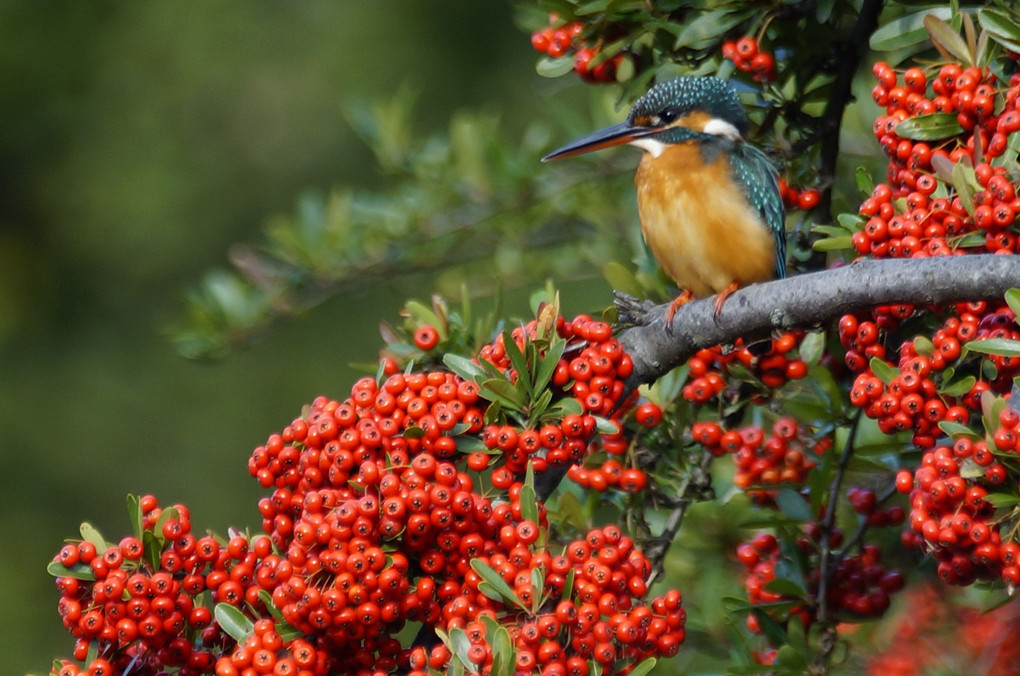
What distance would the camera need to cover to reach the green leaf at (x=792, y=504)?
7.23 ft

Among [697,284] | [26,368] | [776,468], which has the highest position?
[697,284]

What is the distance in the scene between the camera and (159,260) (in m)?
6.86

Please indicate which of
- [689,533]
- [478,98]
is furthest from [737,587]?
[478,98]

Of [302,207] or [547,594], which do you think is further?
[302,207]

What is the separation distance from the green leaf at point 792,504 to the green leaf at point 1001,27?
0.82 meters

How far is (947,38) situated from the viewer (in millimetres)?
1898

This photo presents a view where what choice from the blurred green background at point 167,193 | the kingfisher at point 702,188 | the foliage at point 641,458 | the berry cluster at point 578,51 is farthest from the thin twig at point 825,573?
the blurred green background at point 167,193

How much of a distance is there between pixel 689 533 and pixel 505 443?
118 cm

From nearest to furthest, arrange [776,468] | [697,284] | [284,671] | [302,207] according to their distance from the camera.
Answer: [284,671], [776,468], [697,284], [302,207]

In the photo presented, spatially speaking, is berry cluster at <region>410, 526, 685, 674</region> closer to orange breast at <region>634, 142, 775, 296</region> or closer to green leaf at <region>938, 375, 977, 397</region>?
green leaf at <region>938, 375, 977, 397</region>

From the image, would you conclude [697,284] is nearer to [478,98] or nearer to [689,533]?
[689,533]

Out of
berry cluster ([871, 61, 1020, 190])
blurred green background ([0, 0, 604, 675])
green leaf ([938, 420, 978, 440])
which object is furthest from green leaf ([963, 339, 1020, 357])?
blurred green background ([0, 0, 604, 675])

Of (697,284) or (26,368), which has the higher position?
(697,284)

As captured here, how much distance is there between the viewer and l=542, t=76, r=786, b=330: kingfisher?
243 centimetres
